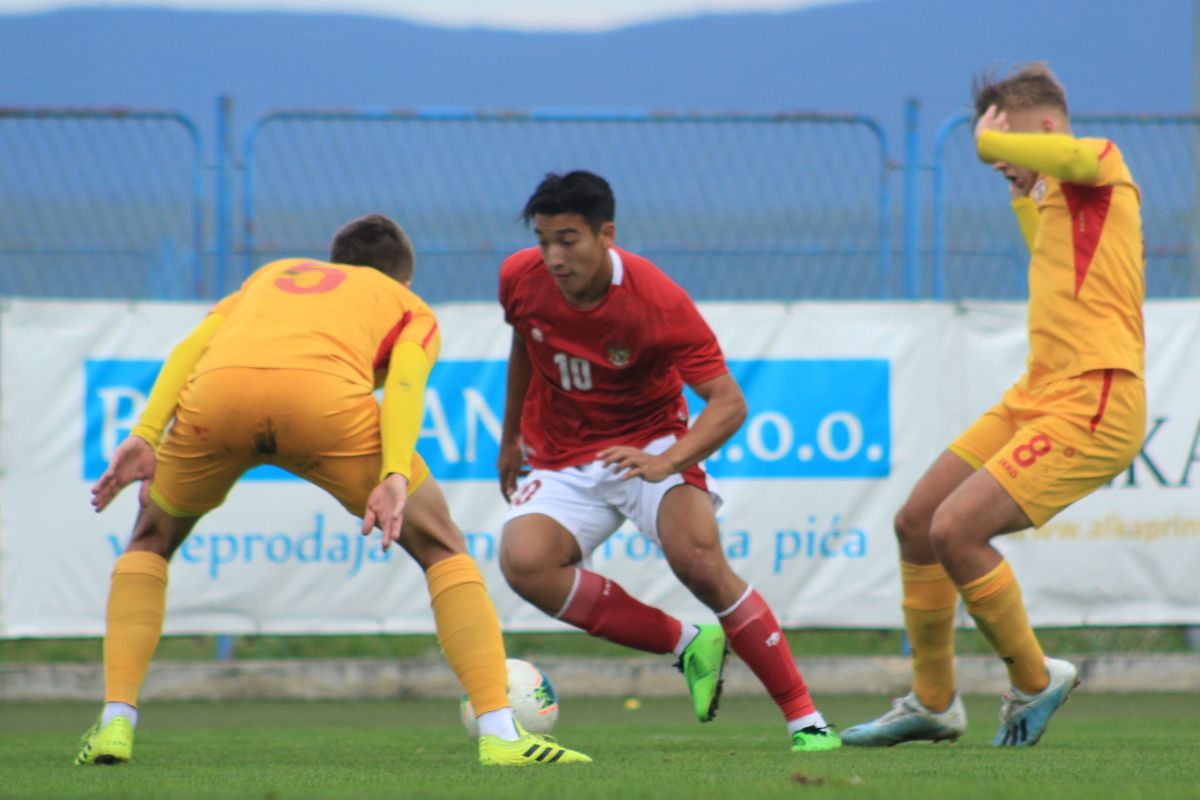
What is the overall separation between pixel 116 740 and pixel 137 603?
43 centimetres

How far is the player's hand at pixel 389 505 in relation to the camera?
193 inches

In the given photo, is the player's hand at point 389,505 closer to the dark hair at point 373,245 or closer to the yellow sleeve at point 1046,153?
the dark hair at point 373,245

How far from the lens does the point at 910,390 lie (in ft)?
29.2

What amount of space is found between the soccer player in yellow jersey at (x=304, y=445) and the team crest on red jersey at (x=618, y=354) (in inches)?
30.2

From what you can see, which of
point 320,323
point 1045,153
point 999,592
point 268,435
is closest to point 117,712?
point 268,435

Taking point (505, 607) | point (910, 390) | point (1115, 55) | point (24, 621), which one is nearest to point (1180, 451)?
point (910, 390)

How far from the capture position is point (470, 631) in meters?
5.20

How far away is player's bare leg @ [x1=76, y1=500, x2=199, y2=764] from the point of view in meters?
5.15

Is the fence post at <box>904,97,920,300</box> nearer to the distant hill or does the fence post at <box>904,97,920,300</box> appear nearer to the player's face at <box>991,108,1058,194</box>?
the player's face at <box>991,108,1058,194</box>

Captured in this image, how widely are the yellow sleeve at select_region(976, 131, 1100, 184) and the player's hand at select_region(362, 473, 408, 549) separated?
215cm

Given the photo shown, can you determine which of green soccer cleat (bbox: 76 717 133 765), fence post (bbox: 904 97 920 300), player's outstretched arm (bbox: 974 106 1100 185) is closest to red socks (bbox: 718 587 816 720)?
player's outstretched arm (bbox: 974 106 1100 185)

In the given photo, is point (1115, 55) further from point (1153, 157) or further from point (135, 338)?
point (135, 338)

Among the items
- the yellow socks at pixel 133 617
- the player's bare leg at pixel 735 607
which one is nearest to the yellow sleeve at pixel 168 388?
the yellow socks at pixel 133 617

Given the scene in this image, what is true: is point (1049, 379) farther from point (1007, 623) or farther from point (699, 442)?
point (699, 442)
